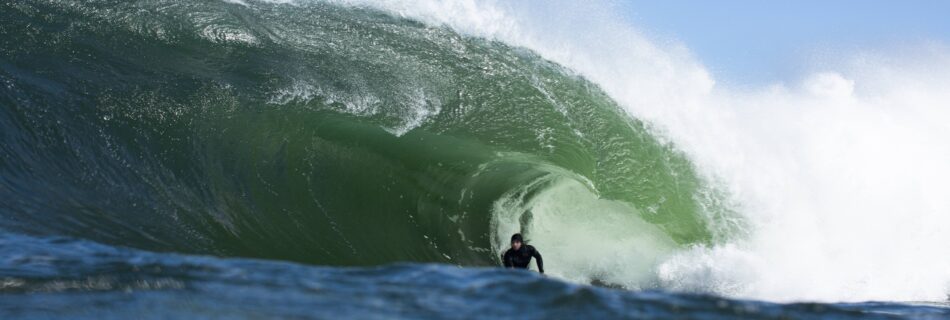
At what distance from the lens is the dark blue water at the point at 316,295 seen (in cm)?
407

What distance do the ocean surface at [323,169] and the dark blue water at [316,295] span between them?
0.08ft

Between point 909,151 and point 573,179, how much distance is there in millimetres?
5936

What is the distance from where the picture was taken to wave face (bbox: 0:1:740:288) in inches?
347

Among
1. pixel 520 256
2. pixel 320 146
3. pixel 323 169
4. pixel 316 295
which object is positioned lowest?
pixel 316 295

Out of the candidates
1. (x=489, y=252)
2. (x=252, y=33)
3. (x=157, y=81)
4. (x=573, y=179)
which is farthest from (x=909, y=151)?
(x=157, y=81)

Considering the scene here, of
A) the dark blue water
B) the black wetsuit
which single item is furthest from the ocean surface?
the black wetsuit

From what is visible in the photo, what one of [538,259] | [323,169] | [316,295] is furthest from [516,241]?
[316,295]

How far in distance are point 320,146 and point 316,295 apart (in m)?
6.07

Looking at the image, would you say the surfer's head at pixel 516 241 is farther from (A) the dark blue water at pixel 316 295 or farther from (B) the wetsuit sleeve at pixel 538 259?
(A) the dark blue water at pixel 316 295

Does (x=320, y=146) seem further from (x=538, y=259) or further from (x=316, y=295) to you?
(x=316, y=295)

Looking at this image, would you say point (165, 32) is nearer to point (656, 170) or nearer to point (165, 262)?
point (656, 170)

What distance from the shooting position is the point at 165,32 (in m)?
12.3

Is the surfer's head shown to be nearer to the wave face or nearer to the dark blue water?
the wave face

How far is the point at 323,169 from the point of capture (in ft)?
32.7
